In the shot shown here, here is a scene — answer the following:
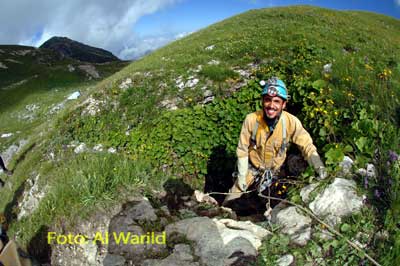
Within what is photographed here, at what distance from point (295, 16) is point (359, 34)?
675 centimetres

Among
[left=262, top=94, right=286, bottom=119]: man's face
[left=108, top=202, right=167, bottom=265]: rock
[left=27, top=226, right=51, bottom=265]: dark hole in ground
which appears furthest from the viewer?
[left=27, top=226, right=51, bottom=265]: dark hole in ground

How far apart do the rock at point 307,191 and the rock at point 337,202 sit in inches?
5.9

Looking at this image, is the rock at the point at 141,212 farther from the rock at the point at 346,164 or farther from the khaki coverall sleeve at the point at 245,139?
the rock at the point at 346,164

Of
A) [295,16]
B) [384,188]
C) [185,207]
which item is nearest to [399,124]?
[384,188]

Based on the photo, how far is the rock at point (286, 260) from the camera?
451 centimetres

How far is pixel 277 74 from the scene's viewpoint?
11.4 m

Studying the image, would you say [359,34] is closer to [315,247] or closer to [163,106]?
[163,106]

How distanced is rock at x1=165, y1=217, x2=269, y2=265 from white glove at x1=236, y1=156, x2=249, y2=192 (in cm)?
156

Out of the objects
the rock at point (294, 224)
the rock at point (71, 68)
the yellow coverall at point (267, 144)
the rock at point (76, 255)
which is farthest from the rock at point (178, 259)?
the rock at point (71, 68)

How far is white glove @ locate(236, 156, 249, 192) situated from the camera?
700 cm

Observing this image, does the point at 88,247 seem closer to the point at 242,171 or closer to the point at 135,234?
the point at 135,234

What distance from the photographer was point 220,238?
511 centimetres

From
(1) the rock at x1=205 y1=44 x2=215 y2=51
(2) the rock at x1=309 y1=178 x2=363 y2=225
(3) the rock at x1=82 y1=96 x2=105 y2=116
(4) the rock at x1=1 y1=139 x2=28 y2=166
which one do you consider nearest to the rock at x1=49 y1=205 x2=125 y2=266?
(2) the rock at x1=309 y1=178 x2=363 y2=225

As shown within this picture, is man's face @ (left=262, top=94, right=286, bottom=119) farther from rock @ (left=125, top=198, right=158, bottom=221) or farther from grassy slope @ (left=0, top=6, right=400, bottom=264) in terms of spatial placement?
rock @ (left=125, top=198, right=158, bottom=221)
